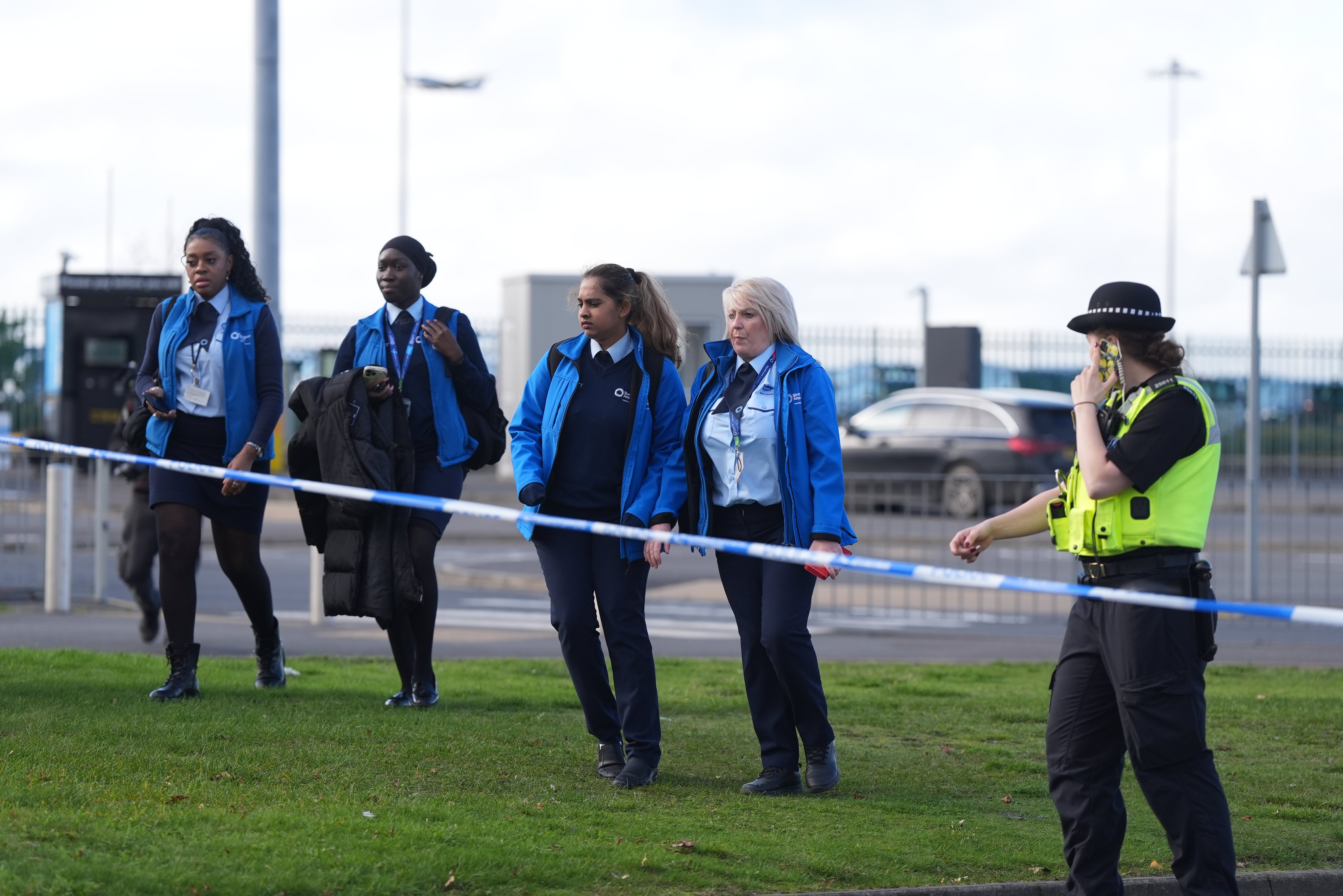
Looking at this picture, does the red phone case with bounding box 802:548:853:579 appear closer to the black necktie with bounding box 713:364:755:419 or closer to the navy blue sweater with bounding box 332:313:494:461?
the black necktie with bounding box 713:364:755:419

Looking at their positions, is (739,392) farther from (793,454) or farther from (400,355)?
(400,355)

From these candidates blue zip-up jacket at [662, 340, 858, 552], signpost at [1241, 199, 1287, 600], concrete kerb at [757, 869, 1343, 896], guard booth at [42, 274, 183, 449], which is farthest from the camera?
guard booth at [42, 274, 183, 449]

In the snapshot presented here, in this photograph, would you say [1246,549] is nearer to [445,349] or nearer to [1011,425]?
[1011,425]

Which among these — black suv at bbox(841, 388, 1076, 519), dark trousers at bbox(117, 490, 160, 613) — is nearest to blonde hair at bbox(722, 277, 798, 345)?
dark trousers at bbox(117, 490, 160, 613)

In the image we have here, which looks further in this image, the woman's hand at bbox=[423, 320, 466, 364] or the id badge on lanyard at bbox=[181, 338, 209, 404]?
the id badge on lanyard at bbox=[181, 338, 209, 404]

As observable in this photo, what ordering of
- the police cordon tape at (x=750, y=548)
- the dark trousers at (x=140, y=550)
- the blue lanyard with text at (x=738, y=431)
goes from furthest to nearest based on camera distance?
the dark trousers at (x=140, y=550) < the blue lanyard with text at (x=738, y=431) < the police cordon tape at (x=750, y=548)

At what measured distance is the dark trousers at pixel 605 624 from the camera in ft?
18.4

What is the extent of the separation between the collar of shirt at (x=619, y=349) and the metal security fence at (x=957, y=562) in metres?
6.42

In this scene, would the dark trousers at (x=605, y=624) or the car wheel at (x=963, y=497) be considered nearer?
the dark trousers at (x=605, y=624)

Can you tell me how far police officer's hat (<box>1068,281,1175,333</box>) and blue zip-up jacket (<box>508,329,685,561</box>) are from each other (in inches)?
69.2

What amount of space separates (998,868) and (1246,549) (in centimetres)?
934

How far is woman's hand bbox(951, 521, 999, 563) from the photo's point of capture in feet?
14.9

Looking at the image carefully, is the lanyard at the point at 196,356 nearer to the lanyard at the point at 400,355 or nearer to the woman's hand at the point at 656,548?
the lanyard at the point at 400,355

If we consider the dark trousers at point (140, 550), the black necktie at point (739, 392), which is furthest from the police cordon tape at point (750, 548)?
the dark trousers at point (140, 550)
